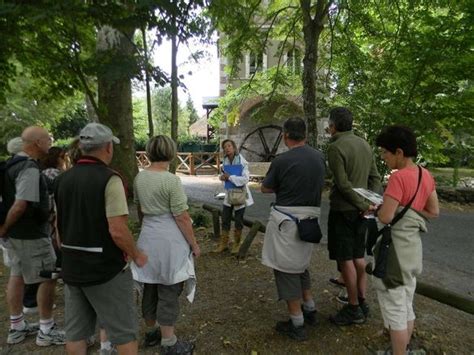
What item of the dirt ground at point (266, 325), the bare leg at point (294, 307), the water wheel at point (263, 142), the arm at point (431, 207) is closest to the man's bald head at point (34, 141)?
the dirt ground at point (266, 325)

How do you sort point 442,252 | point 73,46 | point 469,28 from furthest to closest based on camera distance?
point 469,28
point 442,252
point 73,46

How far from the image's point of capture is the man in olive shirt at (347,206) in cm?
342

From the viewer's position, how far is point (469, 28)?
875cm

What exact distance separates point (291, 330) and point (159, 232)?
4.58 ft

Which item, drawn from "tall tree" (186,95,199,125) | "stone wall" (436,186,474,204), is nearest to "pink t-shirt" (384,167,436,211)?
"stone wall" (436,186,474,204)

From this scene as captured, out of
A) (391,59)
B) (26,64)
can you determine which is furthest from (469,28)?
(26,64)

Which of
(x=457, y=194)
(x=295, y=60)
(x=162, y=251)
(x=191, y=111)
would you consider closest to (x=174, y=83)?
(x=162, y=251)

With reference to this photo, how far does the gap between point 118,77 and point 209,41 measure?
10.4ft

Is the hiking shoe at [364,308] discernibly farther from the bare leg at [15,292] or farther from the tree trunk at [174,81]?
the tree trunk at [174,81]

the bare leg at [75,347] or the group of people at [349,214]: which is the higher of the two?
the group of people at [349,214]

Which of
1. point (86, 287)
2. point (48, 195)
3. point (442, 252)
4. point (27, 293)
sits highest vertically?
point (48, 195)

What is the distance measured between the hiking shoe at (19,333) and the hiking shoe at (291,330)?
217 centimetres

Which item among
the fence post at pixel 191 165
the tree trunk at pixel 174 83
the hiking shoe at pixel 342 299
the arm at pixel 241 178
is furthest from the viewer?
the fence post at pixel 191 165

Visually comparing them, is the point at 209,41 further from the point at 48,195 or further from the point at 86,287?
the point at 86,287
